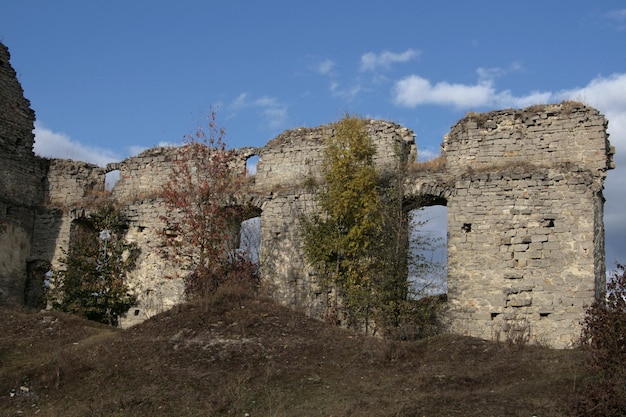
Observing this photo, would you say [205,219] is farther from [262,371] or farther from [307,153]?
[262,371]

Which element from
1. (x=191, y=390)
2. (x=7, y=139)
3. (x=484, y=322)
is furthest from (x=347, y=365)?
(x=7, y=139)

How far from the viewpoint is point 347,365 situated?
12.5 m

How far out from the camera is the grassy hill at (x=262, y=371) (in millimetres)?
10656

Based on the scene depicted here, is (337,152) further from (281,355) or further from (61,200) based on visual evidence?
(61,200)

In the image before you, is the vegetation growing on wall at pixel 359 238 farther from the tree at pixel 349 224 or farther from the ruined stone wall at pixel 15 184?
the ruined stone wall at pixel 15 184

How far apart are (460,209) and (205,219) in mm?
5854

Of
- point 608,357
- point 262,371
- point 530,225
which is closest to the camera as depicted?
point 608,357

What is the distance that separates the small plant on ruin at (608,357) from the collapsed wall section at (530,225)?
4.50 metres

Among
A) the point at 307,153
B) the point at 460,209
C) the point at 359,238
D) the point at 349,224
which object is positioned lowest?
the point at 359,238

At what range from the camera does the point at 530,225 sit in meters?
15.6

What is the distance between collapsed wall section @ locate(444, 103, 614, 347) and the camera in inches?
593

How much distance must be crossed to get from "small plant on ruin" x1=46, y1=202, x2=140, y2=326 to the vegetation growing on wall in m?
4.83

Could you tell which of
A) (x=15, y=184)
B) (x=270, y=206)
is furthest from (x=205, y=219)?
(x=15, y=184)

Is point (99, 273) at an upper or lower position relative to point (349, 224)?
lower
